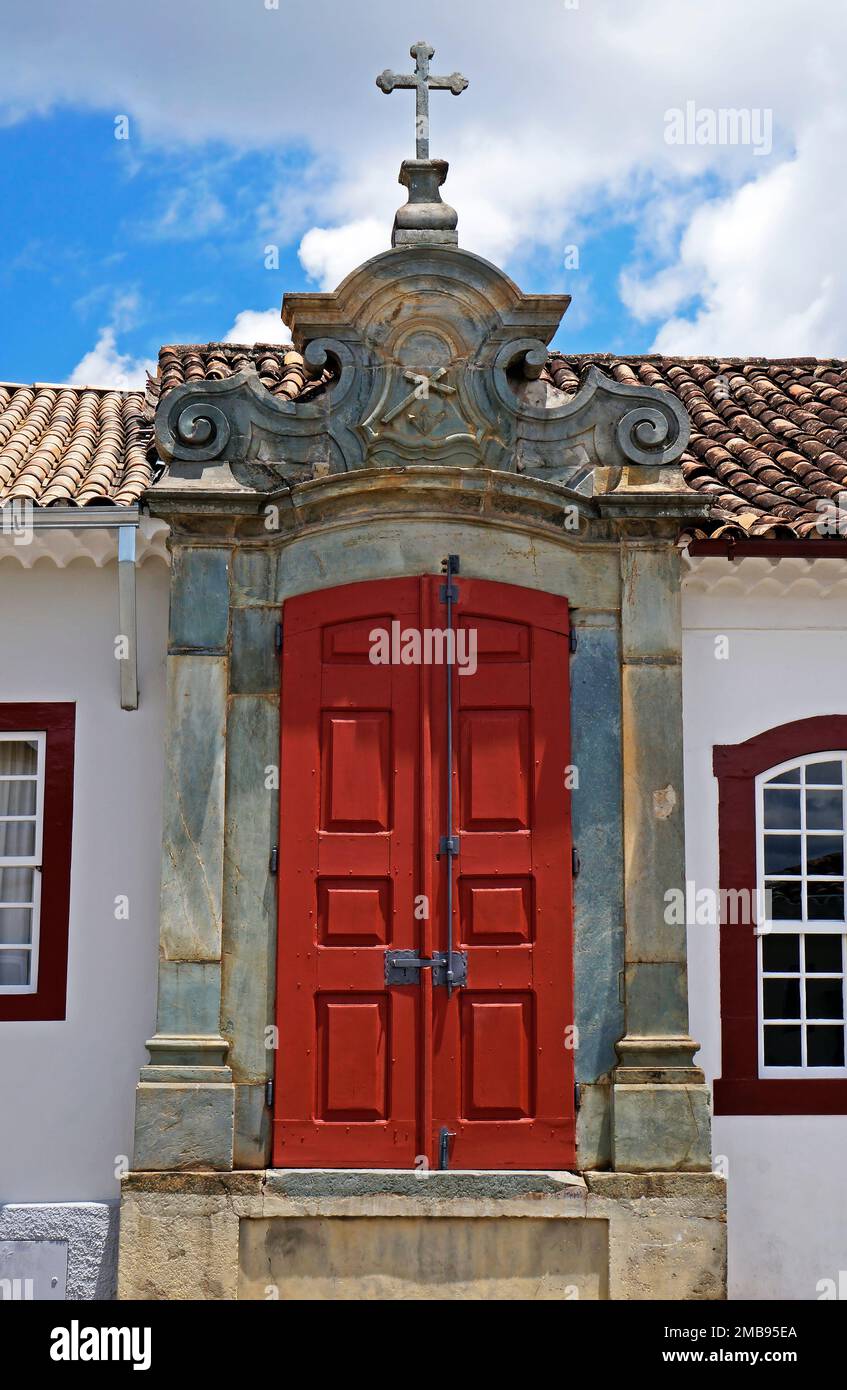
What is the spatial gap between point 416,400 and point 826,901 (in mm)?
3570

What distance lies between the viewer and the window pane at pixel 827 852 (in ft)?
25.8

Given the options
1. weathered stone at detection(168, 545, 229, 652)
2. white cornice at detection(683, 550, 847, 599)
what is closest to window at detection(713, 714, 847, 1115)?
white cornice at detection(683, 550, 847, 599)

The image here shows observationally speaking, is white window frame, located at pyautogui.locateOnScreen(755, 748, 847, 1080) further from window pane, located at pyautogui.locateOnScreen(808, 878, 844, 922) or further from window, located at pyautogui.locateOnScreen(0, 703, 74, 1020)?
window, located at pyautogui.locateOnScreen(0, 703, 74, 1020)

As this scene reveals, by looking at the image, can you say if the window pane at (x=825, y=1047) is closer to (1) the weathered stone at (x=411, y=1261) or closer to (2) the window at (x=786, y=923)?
(2) the window at (x=786, y=923)

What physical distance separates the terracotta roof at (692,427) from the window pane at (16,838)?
1797 mm

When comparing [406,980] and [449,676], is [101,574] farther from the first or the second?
[406,980]

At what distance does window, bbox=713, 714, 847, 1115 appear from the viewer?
763 cm

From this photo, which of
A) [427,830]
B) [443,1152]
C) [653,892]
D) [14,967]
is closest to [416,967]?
[427,830]

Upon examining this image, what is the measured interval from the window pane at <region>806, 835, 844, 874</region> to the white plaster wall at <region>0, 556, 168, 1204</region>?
3.64 metres

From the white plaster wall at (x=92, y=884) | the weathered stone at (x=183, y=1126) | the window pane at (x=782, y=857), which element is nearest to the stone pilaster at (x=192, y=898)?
the weathered stone at (x=183, y=1126)

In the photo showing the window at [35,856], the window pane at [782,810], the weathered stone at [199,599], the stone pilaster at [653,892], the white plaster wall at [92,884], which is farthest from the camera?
the window pane at [782,810]

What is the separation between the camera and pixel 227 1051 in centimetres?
701
